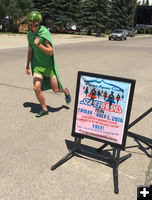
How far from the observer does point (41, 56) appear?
4.62m

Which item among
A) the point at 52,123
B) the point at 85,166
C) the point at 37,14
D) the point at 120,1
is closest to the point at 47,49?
the point at 37,14

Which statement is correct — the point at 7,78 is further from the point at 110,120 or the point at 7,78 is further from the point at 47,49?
the point at 110,120

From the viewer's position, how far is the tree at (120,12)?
62.3 metres

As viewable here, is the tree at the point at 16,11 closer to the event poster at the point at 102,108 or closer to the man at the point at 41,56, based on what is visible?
the man at the point at 41,56

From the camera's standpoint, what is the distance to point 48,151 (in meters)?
3.64

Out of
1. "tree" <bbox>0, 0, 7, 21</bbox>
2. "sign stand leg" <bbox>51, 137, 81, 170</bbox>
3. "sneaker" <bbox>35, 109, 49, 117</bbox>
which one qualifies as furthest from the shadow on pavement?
"tree" <bbox>0, 0, 7, 21</bbox>

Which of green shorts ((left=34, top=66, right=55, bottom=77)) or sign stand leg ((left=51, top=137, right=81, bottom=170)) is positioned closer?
sign stand leg ((left=51, top=137, right=81, bottom=170))

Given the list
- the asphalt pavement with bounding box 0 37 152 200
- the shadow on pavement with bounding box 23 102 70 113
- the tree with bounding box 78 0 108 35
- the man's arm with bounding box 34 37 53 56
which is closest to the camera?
the asphalt pavement with bounding box 0 37 152 200

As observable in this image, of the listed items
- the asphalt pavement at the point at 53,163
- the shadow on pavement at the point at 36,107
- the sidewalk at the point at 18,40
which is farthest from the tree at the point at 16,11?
the asphalt pavement at the point at 53,163

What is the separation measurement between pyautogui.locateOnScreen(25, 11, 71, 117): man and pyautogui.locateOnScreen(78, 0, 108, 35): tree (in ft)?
149

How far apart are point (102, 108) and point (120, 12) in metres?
64.0

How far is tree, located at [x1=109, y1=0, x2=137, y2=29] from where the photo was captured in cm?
6227

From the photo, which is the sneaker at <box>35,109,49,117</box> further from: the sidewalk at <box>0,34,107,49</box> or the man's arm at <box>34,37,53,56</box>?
the sidewalk at <box>0,34,107,49</box>

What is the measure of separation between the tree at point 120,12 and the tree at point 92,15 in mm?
13640
